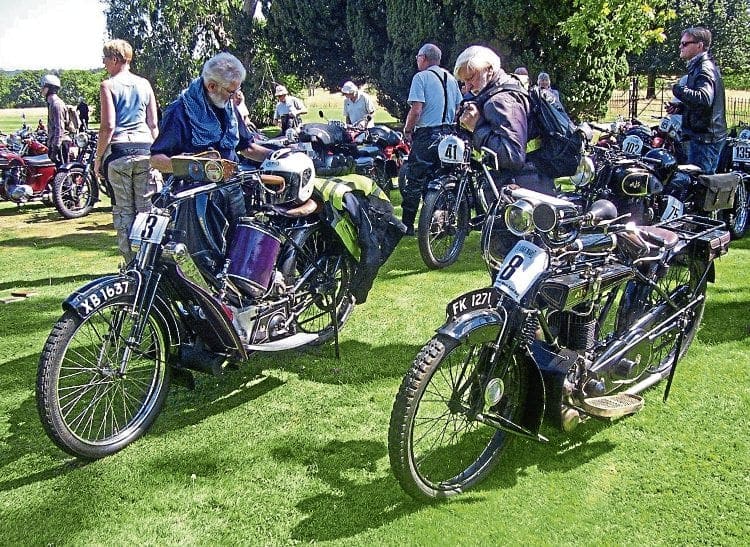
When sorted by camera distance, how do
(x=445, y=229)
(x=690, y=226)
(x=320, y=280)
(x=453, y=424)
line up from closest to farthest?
(x=453, y=424), (x=690, y=226), (x=320, y=280), (x=445, y=229)

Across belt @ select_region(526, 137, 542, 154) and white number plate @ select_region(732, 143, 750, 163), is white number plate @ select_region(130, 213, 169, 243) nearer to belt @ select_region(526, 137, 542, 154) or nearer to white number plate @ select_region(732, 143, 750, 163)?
belt @ select_region(526, 137, 542, 154)

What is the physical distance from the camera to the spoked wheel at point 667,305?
350 cm

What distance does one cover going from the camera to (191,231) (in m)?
3.90

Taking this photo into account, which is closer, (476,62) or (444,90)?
(476,62)

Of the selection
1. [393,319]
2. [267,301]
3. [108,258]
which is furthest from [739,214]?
[108,258]

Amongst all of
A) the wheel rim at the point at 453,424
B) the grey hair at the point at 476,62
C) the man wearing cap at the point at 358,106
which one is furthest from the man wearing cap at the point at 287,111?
the wheel rim at the point at 453,424

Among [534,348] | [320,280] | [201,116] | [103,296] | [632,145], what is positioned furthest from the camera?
[632,145]

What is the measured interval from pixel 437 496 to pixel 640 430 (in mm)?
1231

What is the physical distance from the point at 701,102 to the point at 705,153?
1.82 ft

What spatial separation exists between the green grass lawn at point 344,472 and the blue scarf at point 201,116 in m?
1.40

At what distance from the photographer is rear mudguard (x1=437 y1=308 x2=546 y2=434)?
103 inches

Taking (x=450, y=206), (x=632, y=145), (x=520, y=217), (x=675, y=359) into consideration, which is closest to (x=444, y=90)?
(x=450, y=206)

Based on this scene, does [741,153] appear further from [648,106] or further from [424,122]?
[648,106]

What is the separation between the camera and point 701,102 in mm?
6238
